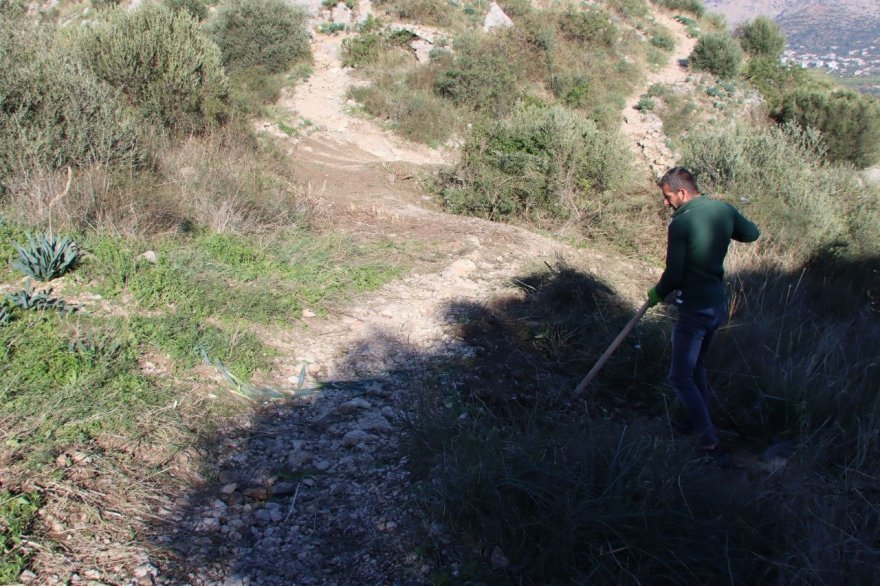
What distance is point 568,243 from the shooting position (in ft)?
27.6

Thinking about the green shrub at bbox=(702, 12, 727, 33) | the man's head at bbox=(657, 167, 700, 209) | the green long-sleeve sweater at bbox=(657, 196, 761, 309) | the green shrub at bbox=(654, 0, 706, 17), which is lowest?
the green long-sleeve sweater at bbox=(657, 196, 761, 309)

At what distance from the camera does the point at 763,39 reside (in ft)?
78.9

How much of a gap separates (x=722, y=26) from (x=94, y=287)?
2908 cm

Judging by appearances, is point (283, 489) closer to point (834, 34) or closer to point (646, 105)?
point (646, 105)

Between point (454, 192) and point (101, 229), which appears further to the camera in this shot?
point (454, 192)

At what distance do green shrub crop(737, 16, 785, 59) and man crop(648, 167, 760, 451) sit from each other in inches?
960

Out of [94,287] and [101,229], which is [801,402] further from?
[101,229]

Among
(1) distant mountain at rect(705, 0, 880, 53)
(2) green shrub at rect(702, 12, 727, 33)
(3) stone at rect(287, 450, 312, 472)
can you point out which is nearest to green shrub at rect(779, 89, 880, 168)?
(2) green shrub at rect(702, 12, 727, 33)

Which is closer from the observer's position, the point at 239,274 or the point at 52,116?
the point at 239,274

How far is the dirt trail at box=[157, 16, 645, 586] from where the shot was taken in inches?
102

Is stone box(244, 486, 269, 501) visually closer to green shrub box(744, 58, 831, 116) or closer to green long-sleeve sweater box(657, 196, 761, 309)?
green long-sleeve sweater box(657, 196, 761, 309)

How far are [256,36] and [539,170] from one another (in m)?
11.6

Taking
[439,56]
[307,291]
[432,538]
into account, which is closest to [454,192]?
[307,291]

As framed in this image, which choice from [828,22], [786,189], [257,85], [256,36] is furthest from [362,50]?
[828,22]
